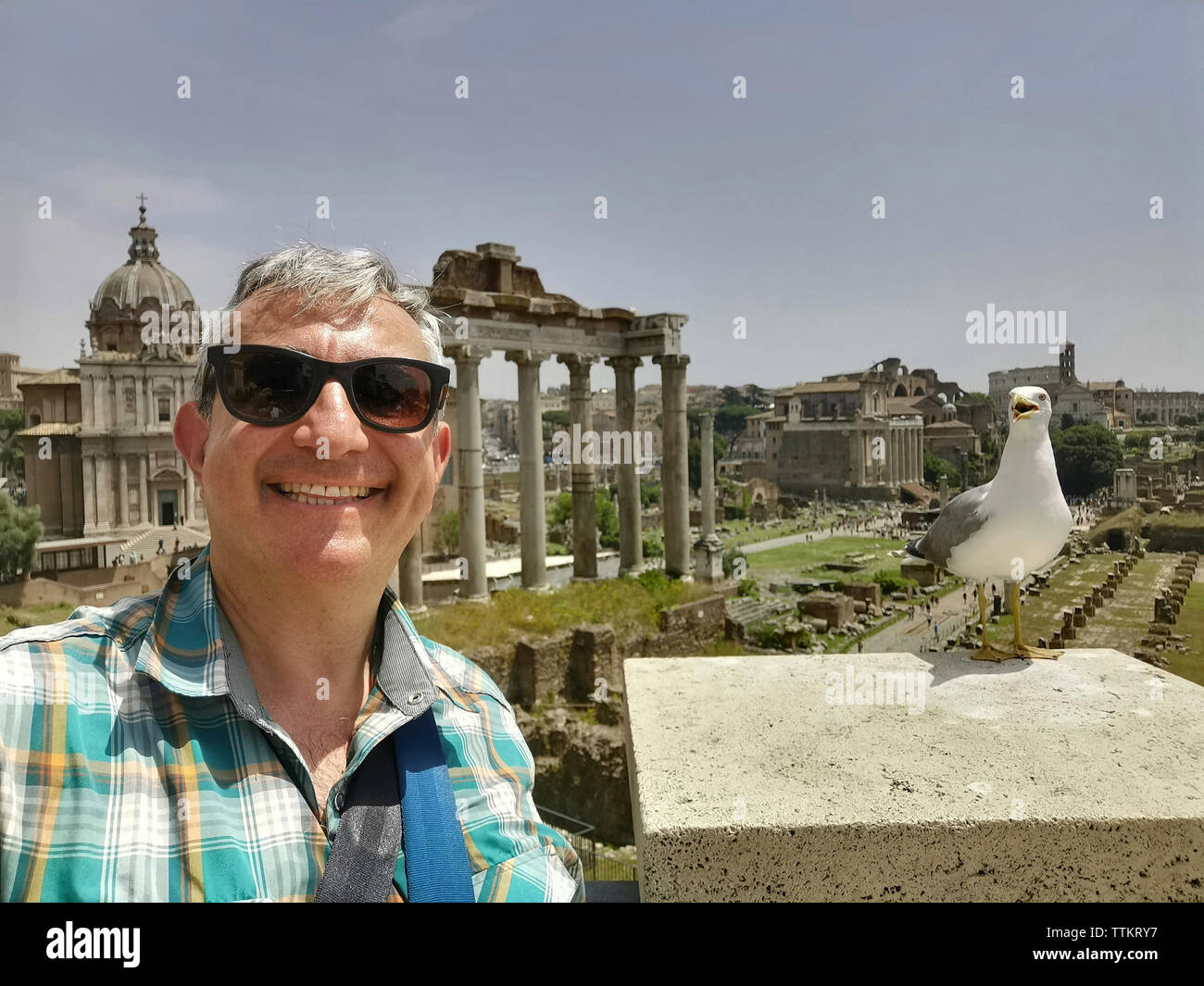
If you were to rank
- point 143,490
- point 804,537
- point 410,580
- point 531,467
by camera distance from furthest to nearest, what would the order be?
1. point 804,537
2. point 143,490
3. point 531,467
4. point 410,580

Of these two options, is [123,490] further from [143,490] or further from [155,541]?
[155,541]

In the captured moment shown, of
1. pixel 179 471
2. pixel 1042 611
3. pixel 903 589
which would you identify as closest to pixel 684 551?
pixel 903 589

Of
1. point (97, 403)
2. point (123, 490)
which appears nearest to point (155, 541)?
point (123, 490)

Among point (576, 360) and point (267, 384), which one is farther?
point (576, 360)

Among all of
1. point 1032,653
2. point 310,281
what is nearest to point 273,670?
point 310,281

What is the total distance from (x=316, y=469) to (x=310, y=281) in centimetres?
47

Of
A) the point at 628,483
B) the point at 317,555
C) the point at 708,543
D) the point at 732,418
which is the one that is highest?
the point at 732,418

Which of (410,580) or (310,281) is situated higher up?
(310,281)

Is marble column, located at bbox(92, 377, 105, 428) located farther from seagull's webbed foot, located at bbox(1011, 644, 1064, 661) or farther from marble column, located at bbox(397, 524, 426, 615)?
seagull's webbed foot, located at bbox(1011, 644, 1064, 661)

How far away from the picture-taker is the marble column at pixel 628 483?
2377 centimetres

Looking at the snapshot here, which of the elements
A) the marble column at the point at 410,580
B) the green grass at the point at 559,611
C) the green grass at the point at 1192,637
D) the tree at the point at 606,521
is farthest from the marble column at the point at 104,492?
the tree at the point at 606,521

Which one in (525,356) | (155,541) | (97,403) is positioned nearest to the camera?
(525,356)

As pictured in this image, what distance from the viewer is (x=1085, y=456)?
877 cm
